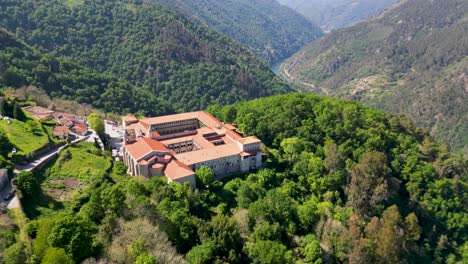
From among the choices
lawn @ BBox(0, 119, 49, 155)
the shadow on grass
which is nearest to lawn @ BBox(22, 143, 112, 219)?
the shadow on grass

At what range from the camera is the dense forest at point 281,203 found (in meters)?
45.9

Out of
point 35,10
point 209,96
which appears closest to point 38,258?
point 209,96

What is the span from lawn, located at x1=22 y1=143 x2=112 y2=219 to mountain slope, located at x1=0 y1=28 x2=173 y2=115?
56.0 meters

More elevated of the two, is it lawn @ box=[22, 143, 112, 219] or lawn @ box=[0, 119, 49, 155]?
lawn @ box=[0, 119, 49, 155]

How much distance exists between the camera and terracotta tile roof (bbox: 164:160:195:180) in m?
62.8

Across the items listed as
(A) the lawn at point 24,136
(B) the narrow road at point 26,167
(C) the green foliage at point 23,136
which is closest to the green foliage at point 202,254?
(B) the narrow road at point 26,167

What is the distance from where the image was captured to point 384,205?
76250 millimetres

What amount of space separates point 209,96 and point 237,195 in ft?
375

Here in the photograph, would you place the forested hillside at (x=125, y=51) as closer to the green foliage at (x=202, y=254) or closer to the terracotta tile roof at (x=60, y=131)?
the terracotta tile roof at (x=60, y=131)

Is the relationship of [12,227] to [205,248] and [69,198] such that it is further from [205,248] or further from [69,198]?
[205,248]

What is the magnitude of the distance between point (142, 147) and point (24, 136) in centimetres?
1937

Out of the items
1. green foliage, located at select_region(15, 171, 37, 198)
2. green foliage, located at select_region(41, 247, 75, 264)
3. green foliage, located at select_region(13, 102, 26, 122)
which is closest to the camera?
green foliage, located at select_region(41, 247, 75, 264)

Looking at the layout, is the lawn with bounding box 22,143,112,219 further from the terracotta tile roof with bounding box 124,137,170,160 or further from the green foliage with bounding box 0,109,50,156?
the terracotta tile roof with bounding box 124,137,170,160

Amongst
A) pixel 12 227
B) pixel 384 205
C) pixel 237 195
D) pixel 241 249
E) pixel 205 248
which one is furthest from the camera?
pixel 384 205
